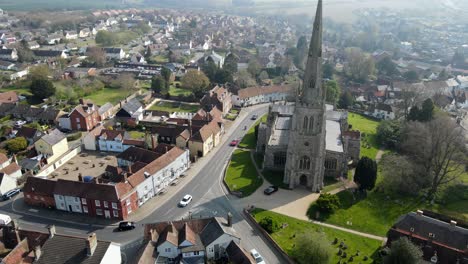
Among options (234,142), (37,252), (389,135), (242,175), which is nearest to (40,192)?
(37,252)

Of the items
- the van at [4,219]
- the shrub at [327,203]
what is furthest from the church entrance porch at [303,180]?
the van at [4,219]

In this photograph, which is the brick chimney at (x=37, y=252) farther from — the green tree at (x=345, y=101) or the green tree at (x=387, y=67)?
the green tree at (x=387, y=67)

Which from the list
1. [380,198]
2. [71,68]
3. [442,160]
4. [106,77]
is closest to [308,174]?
[380,198]

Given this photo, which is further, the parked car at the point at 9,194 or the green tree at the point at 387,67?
the green tree at the point at 387,67

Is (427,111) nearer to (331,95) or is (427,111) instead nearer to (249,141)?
(331,95)

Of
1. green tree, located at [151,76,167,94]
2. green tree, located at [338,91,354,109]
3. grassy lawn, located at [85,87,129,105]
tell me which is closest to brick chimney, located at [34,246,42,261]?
grassy lawn, located at [85,87,129,105]

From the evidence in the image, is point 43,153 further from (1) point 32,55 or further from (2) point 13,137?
(1) point 32,55
